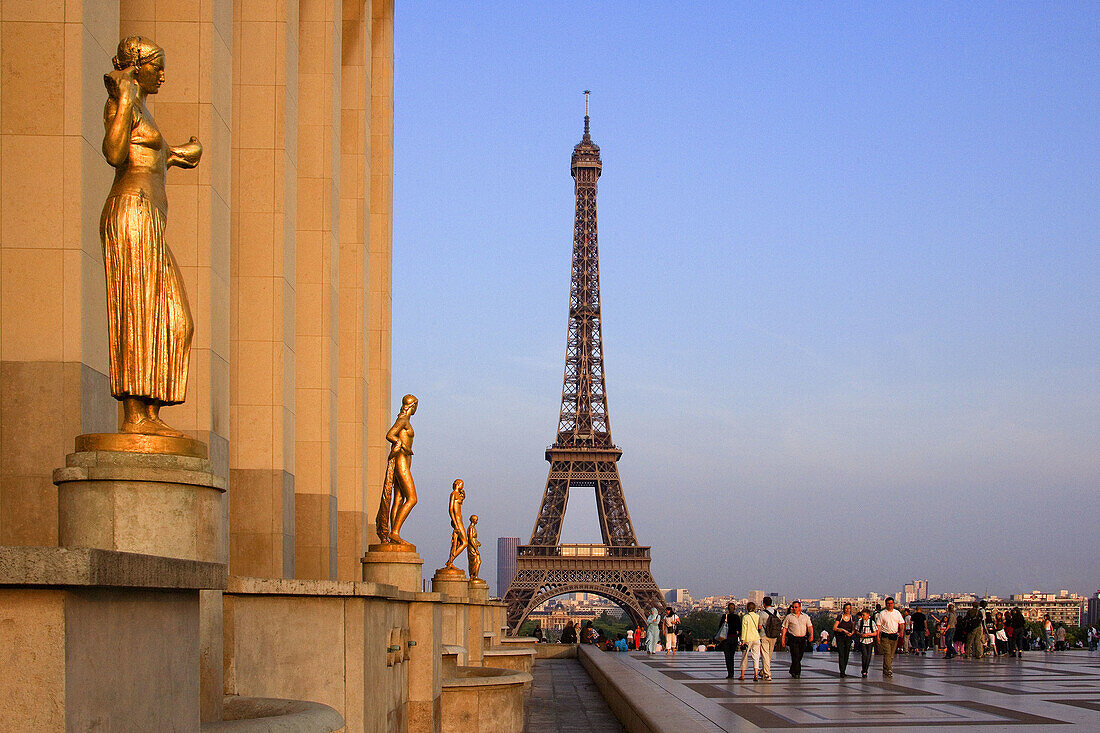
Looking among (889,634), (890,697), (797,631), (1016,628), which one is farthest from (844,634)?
(1016,628)

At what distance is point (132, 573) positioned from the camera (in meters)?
4.18

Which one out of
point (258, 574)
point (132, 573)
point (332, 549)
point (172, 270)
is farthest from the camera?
point (332, 549)

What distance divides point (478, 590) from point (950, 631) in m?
15.6

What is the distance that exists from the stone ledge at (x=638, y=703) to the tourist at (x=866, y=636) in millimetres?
4580

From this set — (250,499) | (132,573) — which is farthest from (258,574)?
(132,573)

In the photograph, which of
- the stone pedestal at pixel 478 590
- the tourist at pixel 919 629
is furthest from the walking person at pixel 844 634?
the tourist at pixel 919 629

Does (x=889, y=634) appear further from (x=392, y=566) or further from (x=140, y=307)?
(x=140, y=307)

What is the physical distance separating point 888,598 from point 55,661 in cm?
2343

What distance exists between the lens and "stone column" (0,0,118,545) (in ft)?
34.3

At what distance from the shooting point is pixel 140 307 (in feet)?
23.2

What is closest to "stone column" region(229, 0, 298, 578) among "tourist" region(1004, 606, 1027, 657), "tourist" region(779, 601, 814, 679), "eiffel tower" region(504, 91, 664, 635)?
"tourist" region(779, 601, 814, 679)

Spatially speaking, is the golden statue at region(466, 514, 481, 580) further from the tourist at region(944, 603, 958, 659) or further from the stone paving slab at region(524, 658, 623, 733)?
the tourist at region(944, 603, 958, 659)

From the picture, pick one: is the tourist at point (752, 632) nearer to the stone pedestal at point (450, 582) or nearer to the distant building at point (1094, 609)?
the stone pedestal at point (450, 582)

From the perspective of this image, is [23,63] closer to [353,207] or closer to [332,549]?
[332,549]
